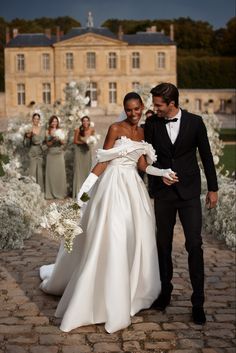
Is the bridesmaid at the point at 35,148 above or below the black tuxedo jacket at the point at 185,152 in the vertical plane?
below

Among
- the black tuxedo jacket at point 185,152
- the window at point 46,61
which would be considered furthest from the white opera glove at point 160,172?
the window at point 46,61

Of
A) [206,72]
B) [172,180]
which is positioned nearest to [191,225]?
[172,180]

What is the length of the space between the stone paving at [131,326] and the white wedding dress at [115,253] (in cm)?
13

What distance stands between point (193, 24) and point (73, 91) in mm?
56317

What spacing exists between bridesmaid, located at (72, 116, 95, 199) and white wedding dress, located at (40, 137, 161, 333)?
6215 millimetres

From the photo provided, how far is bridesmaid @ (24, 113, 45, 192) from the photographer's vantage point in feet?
35.0

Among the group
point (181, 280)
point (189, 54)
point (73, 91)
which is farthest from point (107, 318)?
point (189, 54)

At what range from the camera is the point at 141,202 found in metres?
4.18

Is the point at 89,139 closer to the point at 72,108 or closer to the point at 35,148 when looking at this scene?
the point at 35,148

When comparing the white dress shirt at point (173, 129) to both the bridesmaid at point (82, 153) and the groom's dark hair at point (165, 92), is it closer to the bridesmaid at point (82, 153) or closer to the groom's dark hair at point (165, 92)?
the groom's dark hair at point (165, 92)

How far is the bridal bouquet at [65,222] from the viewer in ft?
12.5

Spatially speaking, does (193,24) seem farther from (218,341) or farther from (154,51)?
(218,341)

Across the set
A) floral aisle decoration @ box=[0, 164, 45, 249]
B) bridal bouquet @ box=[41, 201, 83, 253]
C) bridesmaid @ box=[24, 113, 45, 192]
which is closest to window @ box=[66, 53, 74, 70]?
bridesmaid @ box=[24, 113, 45, 192]

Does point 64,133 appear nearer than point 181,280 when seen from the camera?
No
